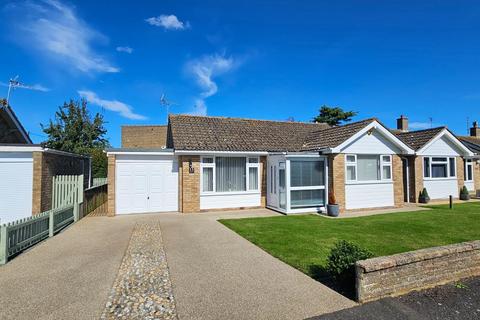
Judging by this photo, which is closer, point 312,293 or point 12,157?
point 312,293

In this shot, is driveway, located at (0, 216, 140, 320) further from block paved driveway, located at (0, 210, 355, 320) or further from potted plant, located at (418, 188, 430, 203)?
potted plant, located at (418, 188, 430, 203)

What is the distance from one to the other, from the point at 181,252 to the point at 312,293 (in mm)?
3534

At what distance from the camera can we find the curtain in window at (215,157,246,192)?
45.5 ft

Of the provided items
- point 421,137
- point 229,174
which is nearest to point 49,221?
point 229,174

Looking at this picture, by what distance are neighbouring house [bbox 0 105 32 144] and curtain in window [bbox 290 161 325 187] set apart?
13487 mm

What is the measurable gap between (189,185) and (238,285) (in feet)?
28.3

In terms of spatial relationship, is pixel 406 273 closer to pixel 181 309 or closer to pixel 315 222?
pixel 181 309

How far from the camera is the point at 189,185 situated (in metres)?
13.1

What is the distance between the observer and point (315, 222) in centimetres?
1061

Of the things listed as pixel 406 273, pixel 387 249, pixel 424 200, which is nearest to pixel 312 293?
pixel 406 273

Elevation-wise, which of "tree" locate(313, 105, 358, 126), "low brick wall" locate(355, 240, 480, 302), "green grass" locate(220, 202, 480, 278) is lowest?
"green grass" locate(220, 202, 480, 278)

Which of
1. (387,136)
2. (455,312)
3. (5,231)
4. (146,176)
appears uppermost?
(387,136)

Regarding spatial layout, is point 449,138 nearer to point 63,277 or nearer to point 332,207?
point 332,207

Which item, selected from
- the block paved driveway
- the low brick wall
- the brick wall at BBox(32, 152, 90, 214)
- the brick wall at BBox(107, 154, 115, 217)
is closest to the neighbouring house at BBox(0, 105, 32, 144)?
the brick wall at BBox(32, 152, 90, 214)
